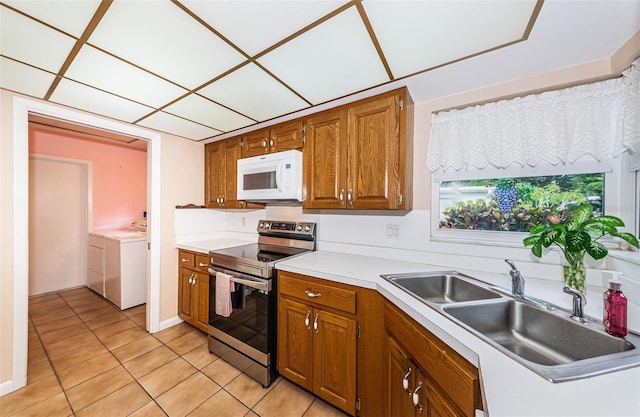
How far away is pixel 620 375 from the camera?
0.63 metres

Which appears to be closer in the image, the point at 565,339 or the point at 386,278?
the point at 565,339

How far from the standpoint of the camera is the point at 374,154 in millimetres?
1661

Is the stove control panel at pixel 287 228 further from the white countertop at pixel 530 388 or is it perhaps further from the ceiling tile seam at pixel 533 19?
the ceiling tile seam at pixel 533 19

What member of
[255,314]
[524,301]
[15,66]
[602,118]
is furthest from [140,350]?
[602,118]

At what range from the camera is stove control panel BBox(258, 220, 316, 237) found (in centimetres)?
224

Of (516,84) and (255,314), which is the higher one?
(516,84)

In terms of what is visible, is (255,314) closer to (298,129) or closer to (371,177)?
(371,177)

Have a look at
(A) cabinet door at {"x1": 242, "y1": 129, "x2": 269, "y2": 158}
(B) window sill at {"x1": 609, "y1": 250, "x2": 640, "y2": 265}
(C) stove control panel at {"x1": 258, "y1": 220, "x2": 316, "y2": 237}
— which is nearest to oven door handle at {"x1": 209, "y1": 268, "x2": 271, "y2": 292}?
(C) stove control panel at {"x1": 258, "y1": 220, "x2": 316, "y2": 237}

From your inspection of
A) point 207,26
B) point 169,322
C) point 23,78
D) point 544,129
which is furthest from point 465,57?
point 169,322

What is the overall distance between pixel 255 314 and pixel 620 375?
1777 mm

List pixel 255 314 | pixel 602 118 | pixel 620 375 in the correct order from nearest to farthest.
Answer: pixel 620 375, pixel 602 118, pixel 255 314

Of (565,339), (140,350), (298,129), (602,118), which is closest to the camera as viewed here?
(565,339)

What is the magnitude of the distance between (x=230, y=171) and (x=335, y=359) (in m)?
2.09

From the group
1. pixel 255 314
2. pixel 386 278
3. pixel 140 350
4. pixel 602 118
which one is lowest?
pixel 140 350
